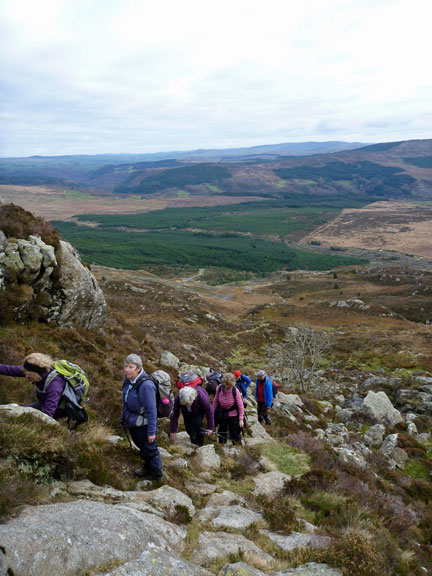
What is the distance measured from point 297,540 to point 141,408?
3580 millimetres

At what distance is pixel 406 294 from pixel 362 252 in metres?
101

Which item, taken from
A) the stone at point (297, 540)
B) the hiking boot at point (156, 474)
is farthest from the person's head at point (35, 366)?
the stone at point (297, 540)

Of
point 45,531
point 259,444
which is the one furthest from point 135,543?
point 259,444

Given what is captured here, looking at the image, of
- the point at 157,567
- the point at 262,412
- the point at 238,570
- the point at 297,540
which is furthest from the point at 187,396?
the point at 262,412

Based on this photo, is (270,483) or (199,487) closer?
(199,487)

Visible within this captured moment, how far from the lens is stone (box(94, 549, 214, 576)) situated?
158 inches

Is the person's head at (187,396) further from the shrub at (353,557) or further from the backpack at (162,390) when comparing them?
the shrub at (353,557)

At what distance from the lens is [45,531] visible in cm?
397

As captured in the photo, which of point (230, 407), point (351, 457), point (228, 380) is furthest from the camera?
point (351, 457)

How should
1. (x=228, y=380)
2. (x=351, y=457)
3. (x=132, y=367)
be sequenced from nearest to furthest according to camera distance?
(x=132, y=367)
(x=228, y=380)
(x=351, y=457)

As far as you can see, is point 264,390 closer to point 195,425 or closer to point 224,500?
point 195,425

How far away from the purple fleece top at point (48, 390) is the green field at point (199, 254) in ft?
432

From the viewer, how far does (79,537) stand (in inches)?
163

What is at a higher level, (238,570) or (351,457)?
(238,570)
